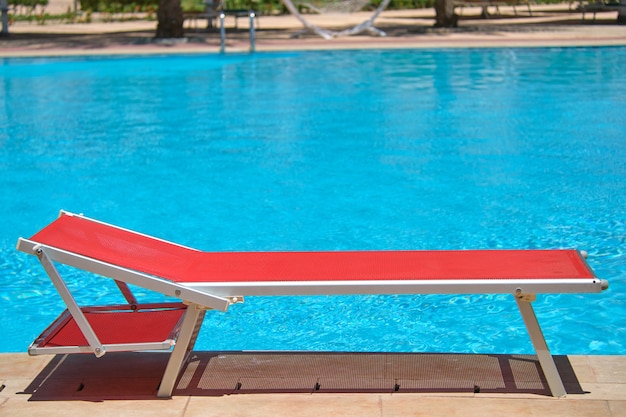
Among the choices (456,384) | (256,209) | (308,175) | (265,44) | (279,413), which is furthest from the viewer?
(265,44)

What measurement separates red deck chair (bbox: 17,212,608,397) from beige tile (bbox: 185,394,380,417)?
202mm

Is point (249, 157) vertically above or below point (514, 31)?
below

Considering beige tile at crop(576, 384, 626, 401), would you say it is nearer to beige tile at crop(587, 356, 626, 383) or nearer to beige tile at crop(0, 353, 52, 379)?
beige tile at crop(587, 356, 626, 383)

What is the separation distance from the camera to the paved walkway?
71.2ft

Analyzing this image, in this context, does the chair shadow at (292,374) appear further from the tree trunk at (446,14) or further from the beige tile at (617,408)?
the tree trunk at (446,14)

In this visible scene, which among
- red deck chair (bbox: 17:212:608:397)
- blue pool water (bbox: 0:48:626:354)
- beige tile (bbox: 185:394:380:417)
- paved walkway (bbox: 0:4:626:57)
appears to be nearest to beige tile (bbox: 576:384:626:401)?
red deck chair (bbox: 17:212:608:397)

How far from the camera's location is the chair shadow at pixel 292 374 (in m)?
3.79

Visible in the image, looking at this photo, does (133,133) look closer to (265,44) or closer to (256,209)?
(256,209)

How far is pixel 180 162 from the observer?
10.6 m

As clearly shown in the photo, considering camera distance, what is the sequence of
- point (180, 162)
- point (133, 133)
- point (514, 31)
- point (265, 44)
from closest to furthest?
point (180, 162) < point (133, 133) < point (265, 44) < point (514, 31)

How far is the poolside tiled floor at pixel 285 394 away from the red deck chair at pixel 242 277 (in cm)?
14

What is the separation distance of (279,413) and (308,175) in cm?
630

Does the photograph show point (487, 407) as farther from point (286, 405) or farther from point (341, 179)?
point (341, 179)

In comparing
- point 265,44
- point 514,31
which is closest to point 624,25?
point 514,31
